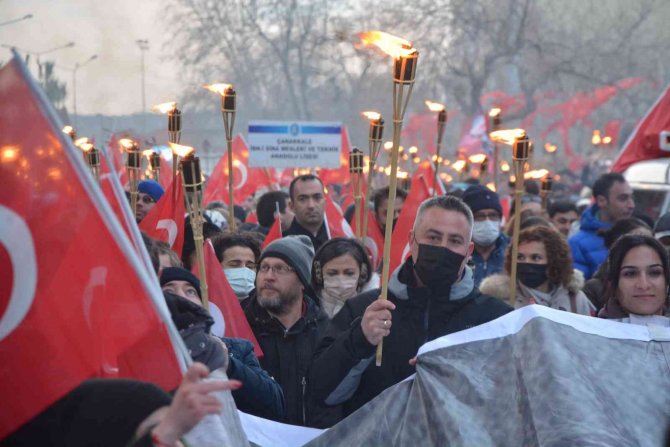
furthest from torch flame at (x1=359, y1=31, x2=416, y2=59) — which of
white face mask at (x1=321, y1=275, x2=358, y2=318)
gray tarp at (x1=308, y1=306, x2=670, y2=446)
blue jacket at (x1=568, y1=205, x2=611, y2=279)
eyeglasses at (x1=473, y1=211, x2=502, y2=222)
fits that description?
blue jacket at (x1=568, y1=205, x2=611, y2=279)

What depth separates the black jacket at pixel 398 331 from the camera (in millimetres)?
4227

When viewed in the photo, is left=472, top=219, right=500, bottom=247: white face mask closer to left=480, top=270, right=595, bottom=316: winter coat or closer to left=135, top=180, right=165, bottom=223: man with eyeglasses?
left=480, top=270, right=595, bottom=316: winter coat

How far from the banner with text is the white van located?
3217 mm

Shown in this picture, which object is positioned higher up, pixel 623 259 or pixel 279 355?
pixel 623 259

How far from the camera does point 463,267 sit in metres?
4.47

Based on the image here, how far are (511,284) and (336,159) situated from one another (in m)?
7.89

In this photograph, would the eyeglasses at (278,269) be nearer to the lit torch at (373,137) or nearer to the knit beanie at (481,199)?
the lit torch at (373,137)

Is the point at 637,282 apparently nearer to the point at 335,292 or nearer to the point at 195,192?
the point at 335,292

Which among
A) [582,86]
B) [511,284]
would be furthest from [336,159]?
[582,86]

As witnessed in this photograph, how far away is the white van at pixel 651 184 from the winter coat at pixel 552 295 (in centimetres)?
509

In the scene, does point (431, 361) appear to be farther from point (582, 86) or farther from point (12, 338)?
point (582, 86)

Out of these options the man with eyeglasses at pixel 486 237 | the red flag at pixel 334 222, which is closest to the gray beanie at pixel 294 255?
the man with eyeglasses at pixel 486 237

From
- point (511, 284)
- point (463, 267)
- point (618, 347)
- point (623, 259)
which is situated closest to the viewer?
point (618, 347)

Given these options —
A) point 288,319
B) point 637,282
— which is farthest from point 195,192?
point 637,282
